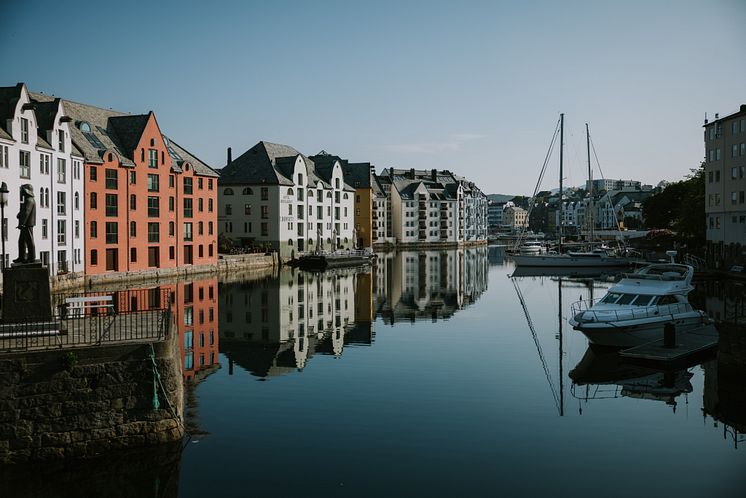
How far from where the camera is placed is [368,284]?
67.2m

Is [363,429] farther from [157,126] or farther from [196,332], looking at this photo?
[157,126]

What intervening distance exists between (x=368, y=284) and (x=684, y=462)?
5037cm

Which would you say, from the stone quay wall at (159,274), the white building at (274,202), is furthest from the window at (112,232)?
the white building at (274,202)

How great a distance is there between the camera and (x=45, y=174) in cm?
5297

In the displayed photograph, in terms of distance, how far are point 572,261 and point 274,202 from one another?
1643 inches

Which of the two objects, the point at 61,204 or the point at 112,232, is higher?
the point at 61,204

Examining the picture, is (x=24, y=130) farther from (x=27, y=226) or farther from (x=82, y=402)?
(x=82, y=402)

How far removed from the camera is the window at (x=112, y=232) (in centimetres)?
6295

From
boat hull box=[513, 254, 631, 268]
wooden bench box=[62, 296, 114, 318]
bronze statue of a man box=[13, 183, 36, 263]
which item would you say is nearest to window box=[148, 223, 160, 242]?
wooden bench box=[62, 296, 114, 318]

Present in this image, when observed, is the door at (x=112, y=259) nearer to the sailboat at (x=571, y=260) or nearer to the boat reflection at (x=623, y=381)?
the boat reflection at (x=623, y=381)

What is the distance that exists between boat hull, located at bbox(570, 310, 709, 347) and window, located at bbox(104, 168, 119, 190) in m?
48.9

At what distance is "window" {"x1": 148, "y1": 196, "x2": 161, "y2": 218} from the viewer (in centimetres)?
6912

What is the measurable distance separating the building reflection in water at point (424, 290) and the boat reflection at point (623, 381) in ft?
50.8

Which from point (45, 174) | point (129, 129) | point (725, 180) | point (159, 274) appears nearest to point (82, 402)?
point (45, 174)
